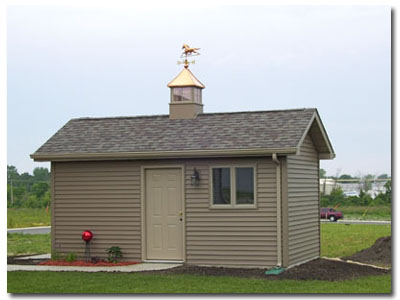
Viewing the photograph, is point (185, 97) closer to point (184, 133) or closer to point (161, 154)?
point (184, 133)

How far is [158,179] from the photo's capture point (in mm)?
14391

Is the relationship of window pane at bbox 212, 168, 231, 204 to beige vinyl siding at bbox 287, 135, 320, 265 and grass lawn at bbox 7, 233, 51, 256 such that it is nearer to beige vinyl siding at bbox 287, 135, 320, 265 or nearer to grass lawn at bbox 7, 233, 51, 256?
beige vinyl siding at bbox 287, 135, 320, 265

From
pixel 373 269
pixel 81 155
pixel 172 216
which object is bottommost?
pixel 373 269

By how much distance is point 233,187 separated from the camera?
13.8 metres

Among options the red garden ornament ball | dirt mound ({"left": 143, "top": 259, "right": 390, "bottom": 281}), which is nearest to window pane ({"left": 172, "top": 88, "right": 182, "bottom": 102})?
the red garden ornament ball

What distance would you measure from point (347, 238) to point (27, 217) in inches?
690

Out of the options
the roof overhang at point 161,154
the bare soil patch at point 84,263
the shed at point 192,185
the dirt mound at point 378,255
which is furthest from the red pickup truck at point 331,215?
the roof overhang at point 161,154

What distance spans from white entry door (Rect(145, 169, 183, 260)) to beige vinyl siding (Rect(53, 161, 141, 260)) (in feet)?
0.83

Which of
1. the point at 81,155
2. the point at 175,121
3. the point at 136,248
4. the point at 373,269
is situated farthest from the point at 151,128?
the point at 373,269

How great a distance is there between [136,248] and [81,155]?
7.31 ft

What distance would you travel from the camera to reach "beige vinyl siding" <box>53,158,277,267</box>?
13555mm

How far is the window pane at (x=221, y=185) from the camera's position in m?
13.8

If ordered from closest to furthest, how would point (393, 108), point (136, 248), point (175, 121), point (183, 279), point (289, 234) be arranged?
point (393, 108)
point (183, 279)
point (289, 234)
point (136, 248)
point (175, 121)

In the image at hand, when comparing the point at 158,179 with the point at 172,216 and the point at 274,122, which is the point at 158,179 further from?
the point at 274,122
